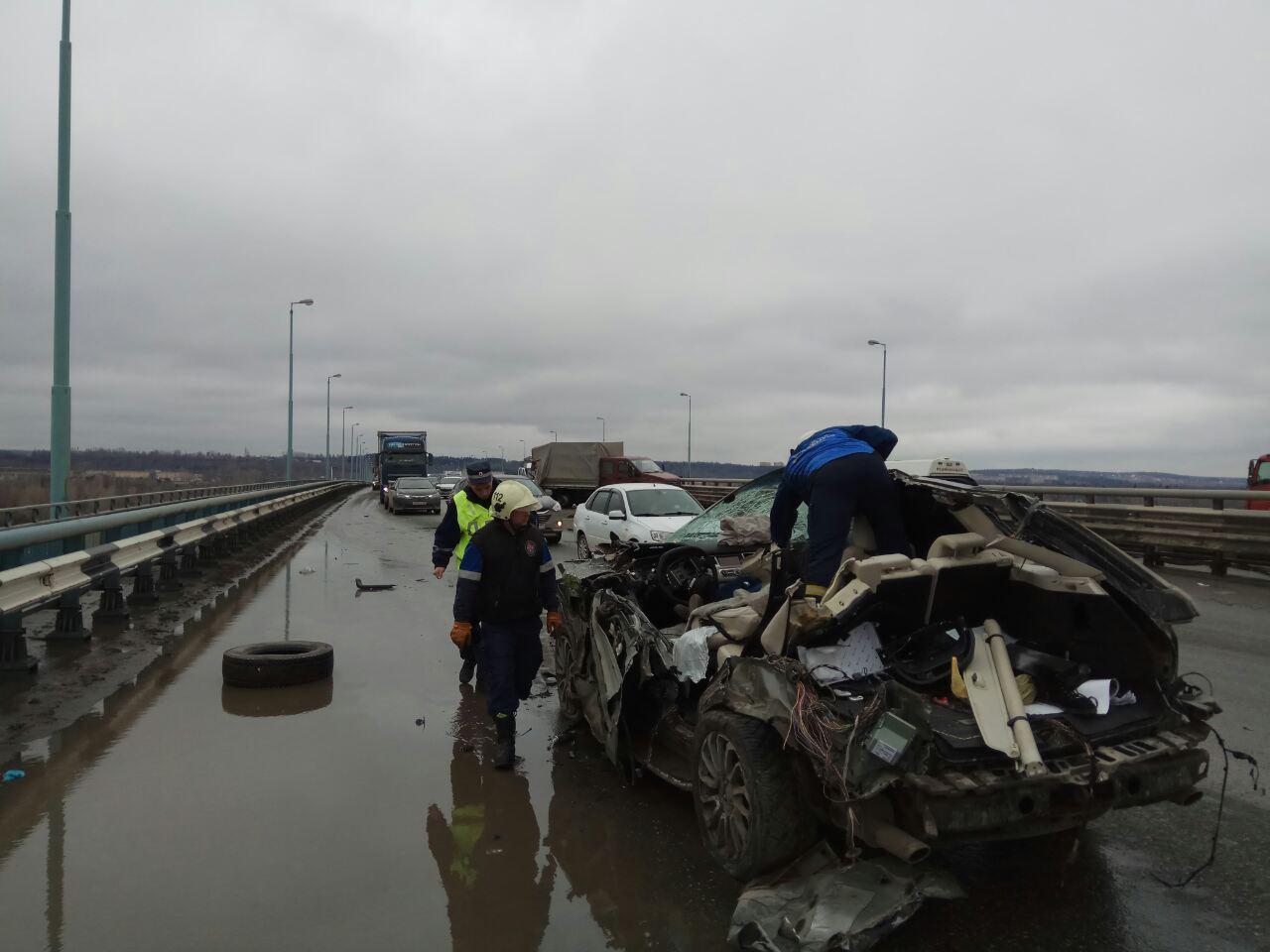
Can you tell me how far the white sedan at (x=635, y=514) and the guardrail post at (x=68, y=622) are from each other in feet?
24.6

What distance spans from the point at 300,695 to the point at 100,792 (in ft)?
6.74

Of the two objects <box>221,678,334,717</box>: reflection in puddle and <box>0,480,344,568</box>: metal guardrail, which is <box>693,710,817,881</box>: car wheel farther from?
<box>0,480,344,568</box>: metal guardrail

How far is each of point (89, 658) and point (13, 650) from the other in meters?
0.77

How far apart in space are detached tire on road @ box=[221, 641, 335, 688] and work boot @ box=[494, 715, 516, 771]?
2.41 m

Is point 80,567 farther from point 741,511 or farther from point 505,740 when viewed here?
point 741,511

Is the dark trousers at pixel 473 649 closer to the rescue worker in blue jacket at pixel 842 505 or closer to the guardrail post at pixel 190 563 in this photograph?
the rescue worker in blue jacket at pixel 842 505

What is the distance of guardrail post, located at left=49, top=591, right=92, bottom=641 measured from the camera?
25.5ft

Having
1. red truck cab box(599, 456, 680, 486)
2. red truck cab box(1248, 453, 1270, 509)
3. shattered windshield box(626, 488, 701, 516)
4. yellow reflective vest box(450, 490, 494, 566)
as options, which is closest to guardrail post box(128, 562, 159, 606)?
yellow reflective vest box(450, 490, 494, 566)

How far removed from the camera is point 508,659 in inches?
212

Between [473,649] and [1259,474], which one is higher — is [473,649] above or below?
below

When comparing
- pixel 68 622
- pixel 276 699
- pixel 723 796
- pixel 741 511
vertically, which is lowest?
pixel 276 699

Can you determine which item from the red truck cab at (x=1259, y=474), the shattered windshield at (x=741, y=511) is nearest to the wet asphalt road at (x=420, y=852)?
the shattered windshield at (x=741, y=511)

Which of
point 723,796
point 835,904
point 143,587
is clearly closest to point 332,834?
point 723,796

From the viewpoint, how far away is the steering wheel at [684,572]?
19.0 feet
